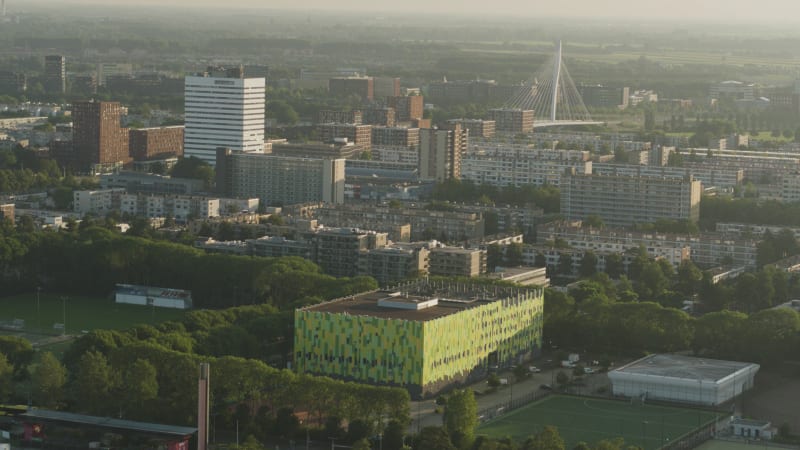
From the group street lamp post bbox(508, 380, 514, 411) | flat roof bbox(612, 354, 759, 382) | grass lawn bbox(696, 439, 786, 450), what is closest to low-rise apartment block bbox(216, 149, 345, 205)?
flat roof bbox(612, 354, 759, 382)

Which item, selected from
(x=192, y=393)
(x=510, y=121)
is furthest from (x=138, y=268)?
(x=510, y=121)

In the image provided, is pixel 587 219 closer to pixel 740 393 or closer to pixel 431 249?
pixel 431 249

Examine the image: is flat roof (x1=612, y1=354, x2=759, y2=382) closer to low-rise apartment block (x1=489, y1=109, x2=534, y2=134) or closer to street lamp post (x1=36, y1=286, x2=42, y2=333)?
street lamp post (x1=36, y1=286, x2=42, y2=333)

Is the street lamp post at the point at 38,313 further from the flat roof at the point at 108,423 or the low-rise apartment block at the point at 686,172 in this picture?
the low-rise apartment block at the point at 686,172

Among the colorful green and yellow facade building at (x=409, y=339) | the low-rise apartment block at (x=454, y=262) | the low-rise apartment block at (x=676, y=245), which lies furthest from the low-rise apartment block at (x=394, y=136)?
the colorful green and yellow facade building at (x=409, y=339)

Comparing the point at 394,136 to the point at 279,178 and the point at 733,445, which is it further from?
the point at 733,445

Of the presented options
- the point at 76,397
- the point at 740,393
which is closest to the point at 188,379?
the point at 76,397

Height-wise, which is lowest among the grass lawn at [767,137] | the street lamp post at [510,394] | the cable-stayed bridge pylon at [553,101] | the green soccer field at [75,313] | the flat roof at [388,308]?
the green soccer field at [75,313]
